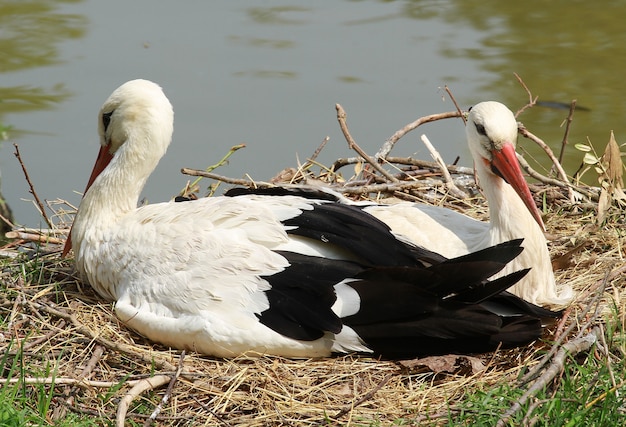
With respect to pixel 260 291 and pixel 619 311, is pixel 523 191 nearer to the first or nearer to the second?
pixel 619 311

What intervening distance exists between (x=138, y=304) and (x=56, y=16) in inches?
298

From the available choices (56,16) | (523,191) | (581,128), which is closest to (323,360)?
(523,191)

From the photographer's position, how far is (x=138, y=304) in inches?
173

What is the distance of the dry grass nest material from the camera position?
3.91m

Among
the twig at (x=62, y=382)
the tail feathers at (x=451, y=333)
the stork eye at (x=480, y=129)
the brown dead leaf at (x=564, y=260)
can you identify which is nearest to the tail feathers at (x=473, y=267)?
the tail feathers at (x=451, y=333)

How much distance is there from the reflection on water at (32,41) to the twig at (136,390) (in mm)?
5998

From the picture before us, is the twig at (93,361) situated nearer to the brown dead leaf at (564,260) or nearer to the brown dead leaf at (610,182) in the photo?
the brown dead leaf at (564,260)

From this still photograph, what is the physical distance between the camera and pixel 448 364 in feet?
13.5

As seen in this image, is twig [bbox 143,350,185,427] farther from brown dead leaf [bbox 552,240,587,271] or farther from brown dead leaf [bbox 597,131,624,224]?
brown dead leaf [bbox 597,131,624,224]

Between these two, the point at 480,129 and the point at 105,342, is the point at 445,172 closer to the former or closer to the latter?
the point at 480,129

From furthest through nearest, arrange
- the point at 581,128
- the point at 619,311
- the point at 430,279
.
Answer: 1. the point at 581,128
2. the point at 619,311
3. the point at 430,279

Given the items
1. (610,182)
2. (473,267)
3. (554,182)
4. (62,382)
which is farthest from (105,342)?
(610,182)

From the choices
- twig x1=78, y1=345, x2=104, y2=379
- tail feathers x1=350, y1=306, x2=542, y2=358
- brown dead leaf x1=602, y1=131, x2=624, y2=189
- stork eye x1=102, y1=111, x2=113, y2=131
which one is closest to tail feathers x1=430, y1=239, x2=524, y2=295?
tail feathers x1=350, y1=306, x2=542, y2=358

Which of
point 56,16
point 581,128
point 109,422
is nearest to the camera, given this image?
point 109,422
